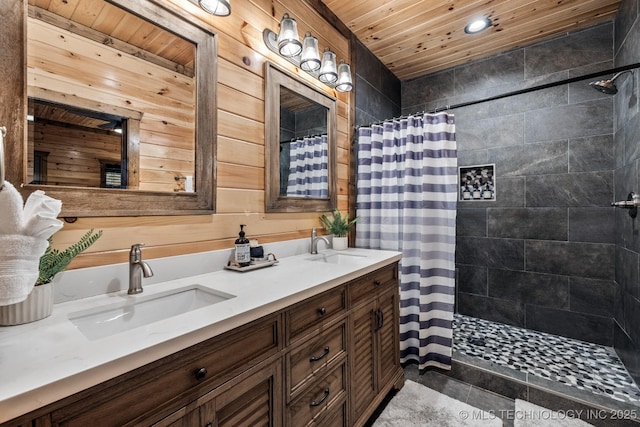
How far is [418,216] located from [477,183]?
3.84 feet

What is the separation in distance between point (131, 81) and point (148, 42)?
197 mm

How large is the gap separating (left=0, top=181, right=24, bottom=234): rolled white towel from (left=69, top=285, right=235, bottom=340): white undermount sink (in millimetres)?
324

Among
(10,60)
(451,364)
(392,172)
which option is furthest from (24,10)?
(451,364)

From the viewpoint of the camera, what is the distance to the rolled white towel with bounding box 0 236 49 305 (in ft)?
2.06

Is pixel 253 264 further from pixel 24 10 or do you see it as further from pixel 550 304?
pixel 550 304

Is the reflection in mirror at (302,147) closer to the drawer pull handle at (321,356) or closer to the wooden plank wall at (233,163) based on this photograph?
the wooden plank wall at (233,163)

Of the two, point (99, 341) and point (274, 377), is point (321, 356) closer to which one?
point (274, 377)

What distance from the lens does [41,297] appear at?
808mm

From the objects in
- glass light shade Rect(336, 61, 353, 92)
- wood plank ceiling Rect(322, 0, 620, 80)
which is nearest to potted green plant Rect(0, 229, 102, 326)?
glass light shade Rect(336, 61, 353, 92)

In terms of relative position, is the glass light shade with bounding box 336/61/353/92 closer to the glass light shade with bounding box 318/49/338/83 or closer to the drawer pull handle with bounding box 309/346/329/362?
the glass light shade with bounding box 318/49/338/83

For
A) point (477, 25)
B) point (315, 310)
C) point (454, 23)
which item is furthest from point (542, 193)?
point (315, 310)

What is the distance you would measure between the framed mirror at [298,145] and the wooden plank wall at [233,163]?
0.06m

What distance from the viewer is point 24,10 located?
92 cm

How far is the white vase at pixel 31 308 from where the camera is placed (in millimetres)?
750
